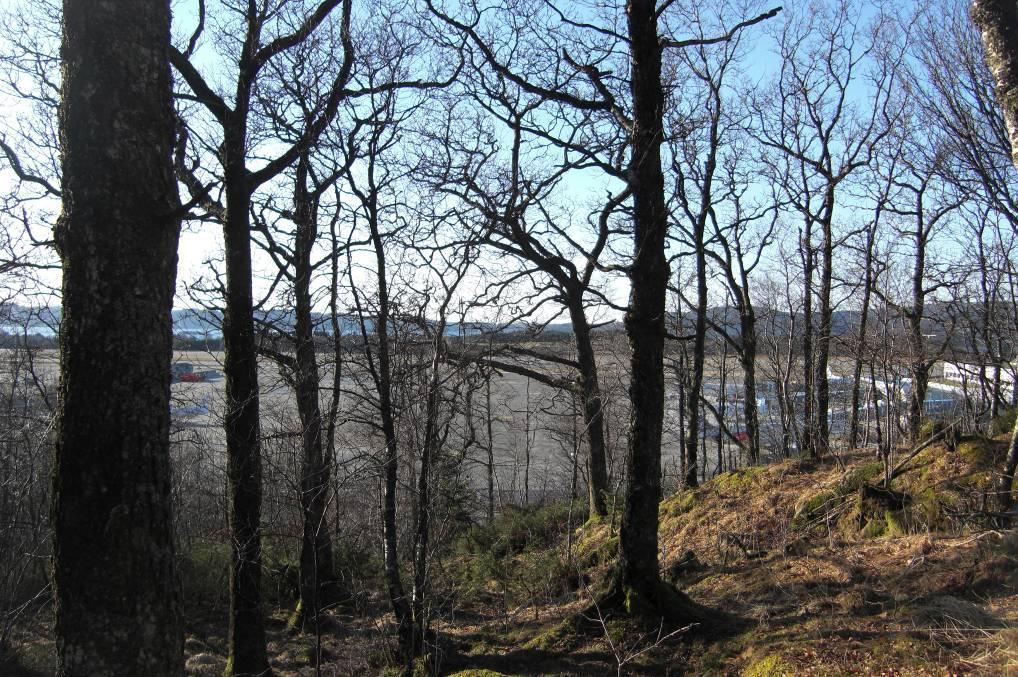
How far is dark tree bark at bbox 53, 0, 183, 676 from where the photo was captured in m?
3.37

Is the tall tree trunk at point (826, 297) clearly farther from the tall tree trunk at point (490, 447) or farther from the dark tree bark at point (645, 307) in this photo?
the dark tree bark at point (645, 307)

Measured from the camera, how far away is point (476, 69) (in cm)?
1086

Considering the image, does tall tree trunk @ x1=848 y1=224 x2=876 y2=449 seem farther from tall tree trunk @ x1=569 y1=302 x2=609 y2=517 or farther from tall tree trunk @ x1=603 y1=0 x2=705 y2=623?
tall tree trunk @ x1=603 y1=0 x2=705 y2=623

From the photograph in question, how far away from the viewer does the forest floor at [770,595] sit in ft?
16.3

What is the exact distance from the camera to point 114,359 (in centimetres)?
349

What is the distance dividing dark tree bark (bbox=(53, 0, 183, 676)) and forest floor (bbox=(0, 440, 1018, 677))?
3069mm

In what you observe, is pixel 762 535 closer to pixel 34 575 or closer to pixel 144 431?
pixel 144 431

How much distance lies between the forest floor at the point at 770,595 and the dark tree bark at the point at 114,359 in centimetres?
307

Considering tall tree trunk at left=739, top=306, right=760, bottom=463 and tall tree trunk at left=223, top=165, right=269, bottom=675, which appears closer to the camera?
tall tree trunk at left=223, top=165, right=269, bottom=675

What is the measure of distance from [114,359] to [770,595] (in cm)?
636

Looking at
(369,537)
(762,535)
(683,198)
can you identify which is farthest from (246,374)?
(683,198)

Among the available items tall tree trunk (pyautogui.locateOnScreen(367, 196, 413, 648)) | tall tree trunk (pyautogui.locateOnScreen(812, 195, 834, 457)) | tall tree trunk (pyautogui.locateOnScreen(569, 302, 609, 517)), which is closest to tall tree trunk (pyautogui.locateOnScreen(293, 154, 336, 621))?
tall tree trunk (pyautogui.locateOnScreen(367, 196, 413, 648))

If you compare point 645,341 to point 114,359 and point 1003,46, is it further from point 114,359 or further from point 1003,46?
point 114,359

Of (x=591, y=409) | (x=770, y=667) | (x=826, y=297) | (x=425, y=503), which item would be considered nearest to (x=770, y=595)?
(x=770, y=667)
